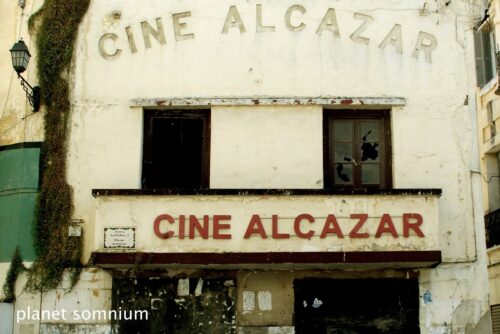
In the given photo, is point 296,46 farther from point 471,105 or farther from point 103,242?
point 103,242

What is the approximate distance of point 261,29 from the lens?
12.7 m

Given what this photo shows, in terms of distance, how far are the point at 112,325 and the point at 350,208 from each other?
4.14 meters

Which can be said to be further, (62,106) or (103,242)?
(62,106)

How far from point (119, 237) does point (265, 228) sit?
2.20 m

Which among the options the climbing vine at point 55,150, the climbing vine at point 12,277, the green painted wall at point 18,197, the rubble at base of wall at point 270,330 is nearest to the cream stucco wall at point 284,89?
the climbing vine at point 55,150

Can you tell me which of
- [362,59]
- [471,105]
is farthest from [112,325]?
[471,105]

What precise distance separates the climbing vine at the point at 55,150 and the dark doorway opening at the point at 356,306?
369 cm

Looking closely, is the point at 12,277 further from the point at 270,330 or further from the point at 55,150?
the point at 270,330

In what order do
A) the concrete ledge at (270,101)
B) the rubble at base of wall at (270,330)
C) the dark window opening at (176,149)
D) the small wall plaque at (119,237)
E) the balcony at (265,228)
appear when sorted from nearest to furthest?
the balcony at (265,228)
the small wall plaque at (119,237)
the rubble at base of wall at (270,330)
the concrete ledge at (270,101)
the dark window opening at (176,149)

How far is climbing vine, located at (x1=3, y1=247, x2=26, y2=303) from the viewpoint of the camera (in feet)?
39.2

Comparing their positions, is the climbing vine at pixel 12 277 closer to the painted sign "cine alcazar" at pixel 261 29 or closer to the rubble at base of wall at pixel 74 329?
the rubble at base of wall at pixel 74 329

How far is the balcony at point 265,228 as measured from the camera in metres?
11.2

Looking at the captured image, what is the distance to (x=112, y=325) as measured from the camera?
11.8m

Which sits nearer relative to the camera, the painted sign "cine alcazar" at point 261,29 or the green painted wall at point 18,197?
the green painted wall at point 18,197
